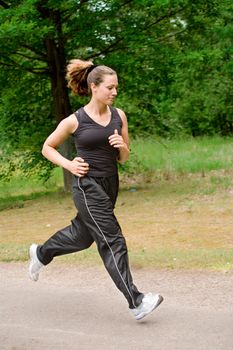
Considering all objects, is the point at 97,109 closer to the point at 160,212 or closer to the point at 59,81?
the point at 160,212

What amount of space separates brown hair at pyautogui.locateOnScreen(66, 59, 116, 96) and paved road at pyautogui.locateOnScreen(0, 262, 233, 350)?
1.57 metres

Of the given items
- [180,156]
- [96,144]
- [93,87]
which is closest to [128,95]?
[180,156]

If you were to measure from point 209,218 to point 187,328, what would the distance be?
736 centimetres

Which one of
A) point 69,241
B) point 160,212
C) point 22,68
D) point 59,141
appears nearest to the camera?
point 59,141

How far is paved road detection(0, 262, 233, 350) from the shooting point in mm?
4477

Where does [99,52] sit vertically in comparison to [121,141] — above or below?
below

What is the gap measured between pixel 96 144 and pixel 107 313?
1181mm

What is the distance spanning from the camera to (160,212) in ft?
42.3

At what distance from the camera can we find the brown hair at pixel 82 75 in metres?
5.07

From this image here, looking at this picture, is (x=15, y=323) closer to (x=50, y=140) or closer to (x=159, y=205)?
(x=50, y=140)

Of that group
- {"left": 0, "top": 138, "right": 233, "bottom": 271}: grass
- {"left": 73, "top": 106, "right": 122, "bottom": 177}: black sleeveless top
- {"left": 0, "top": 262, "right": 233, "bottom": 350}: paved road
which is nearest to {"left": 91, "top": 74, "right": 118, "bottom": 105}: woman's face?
{"left": 73, "top": 106, "right": 122, "bottom": 177}: black sleeveless top

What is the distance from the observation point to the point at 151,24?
15.3 metres

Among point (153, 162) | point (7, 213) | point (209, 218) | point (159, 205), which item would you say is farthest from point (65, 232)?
point (153, 162)

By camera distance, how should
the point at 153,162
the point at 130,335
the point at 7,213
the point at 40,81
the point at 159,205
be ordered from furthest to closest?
the point at 153,162 < the point at 40,81 < the point at 7,213 < the point at 159,205 < the point at 130,335
